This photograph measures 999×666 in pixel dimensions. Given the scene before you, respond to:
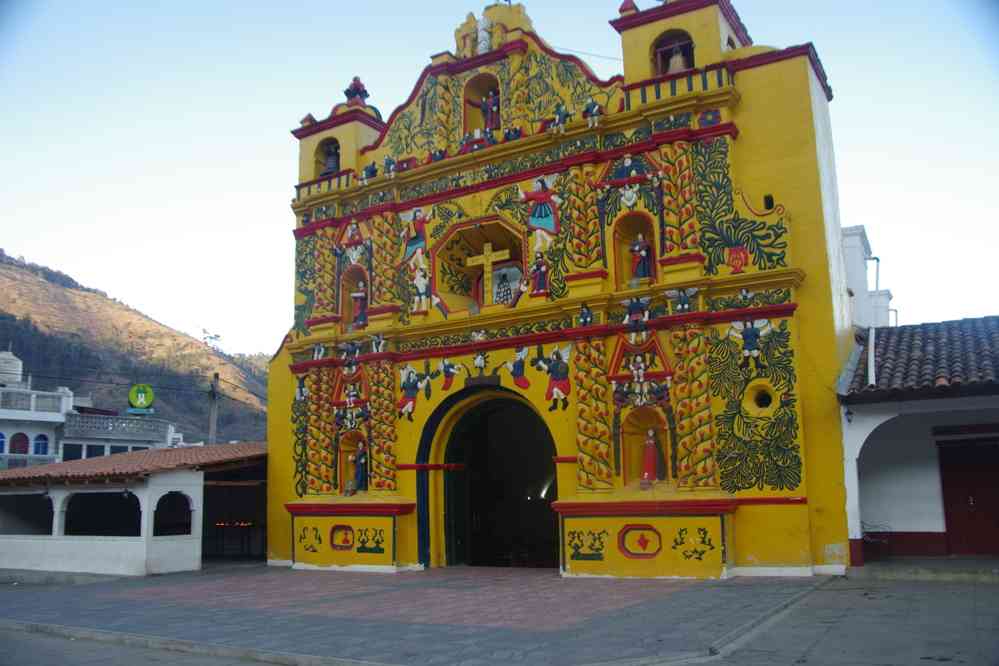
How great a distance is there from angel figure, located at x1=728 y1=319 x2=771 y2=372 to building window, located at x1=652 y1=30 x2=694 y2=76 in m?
5.10

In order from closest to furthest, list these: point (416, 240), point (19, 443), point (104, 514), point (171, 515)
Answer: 1. point (416, 240)
2. point (104, 514)
3. point (171, 515)
4. point (19, 443)

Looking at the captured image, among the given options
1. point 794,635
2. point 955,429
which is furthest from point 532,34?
point 794,635

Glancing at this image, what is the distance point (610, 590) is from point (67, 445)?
30.4m

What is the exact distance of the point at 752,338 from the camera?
1445cm

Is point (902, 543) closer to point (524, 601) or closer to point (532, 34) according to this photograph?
point (524, 601)

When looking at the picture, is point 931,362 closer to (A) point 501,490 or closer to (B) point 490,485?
(B) point 490,485

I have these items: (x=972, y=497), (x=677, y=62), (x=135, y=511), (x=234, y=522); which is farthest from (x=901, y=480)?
(x=135, y=511)

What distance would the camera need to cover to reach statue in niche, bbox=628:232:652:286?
15992 mm

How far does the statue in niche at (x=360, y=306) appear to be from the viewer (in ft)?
62.8

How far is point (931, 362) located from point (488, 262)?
8.43 m

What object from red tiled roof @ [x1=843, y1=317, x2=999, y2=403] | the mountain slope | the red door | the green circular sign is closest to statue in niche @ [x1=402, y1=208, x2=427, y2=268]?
red tiled roof @ [x1=843, y1=317, x2=999, y2=403]

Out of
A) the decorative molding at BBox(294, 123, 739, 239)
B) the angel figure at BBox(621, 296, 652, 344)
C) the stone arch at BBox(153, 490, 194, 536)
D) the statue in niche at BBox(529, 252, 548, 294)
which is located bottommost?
the stone arch at BBox(153, 490, 194, 536)

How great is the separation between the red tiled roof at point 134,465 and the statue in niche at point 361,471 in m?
3.16

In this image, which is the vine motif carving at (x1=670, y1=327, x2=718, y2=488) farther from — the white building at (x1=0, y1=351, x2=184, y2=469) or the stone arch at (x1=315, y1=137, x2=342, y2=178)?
the white building at (x1=0, y1=351, x2=184, y2=469)
